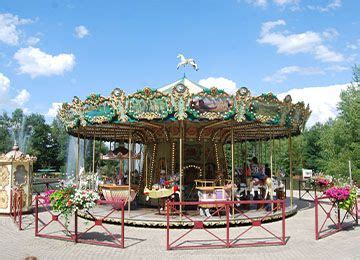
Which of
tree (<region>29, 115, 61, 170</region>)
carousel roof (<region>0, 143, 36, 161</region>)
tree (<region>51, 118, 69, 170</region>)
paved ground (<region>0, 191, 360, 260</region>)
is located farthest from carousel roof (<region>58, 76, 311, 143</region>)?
tree (<region>51, 118, 69, 170</region>)

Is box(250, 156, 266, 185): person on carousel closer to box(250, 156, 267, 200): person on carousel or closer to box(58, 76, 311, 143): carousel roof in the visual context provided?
box(250, 156, 267, 200): person on carousel

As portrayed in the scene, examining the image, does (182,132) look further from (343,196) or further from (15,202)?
(15,202)

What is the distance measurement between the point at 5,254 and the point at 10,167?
7.24 meters

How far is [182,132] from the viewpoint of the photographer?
572 inches

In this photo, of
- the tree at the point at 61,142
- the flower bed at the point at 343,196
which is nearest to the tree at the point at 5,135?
the tree at the point at 61,142

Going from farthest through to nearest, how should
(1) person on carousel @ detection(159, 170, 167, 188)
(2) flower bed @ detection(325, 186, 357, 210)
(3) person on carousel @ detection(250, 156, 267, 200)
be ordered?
(3) person on carousel @ detection(250, 156, 267, 200)
(1) person on carousel @ detection(159, 170, 167, 188)
(2) flower bed @ detection(325, 186, 357, 210)

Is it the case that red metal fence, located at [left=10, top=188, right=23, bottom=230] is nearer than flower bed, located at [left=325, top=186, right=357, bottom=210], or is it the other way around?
flower bed, located at [left=325, top=186, right=357, bottom=210]

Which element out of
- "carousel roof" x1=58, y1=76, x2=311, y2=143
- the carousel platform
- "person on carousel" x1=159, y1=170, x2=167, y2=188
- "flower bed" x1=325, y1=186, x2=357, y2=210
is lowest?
the carousel platform

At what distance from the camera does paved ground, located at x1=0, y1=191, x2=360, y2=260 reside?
8461mm

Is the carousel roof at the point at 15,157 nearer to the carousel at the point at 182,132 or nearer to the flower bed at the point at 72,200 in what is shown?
the carousel at the point at 182,132

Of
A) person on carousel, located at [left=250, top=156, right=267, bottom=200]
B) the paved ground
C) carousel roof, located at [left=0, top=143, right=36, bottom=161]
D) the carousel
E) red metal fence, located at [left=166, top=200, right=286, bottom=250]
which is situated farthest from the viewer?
carousel roof, located at [left=0, top=143, right=36, bottom=161]

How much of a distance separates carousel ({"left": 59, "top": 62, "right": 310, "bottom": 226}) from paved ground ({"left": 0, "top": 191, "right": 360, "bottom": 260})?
2.19 m

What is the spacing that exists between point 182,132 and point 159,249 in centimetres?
603

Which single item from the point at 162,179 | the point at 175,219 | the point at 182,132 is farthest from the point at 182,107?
the point at 162,179
